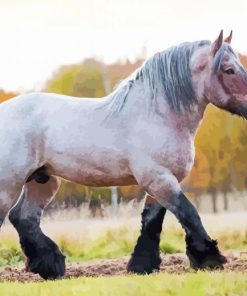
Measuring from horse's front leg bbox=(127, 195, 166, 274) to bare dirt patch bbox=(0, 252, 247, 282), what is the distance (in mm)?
65

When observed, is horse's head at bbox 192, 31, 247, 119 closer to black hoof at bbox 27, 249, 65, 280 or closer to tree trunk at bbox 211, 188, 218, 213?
black hoof at bbox 27, 249, 65, 280

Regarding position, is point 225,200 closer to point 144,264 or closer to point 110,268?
point 110,268

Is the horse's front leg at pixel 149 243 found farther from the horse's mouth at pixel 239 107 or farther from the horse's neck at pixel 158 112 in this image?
the horse's mouth at pixel 239 107

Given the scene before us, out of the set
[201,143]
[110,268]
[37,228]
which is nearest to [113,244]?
[110,268]

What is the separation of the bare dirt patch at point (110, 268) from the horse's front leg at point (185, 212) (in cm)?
14

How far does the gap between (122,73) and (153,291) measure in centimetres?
150

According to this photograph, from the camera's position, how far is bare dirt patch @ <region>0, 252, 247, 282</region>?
8.33ft

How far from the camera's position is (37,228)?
8.29 ft

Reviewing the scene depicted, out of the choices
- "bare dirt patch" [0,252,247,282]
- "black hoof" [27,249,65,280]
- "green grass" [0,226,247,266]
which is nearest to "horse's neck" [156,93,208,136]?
"bare dirt patch" [0,252,247,282]

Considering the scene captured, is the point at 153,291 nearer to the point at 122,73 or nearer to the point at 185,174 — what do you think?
the point at 185,174

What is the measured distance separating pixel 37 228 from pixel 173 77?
68 centimetres

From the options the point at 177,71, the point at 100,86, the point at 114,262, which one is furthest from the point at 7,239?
the point at 177,71

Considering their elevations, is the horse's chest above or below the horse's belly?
above

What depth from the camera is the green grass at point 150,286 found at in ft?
6.44
